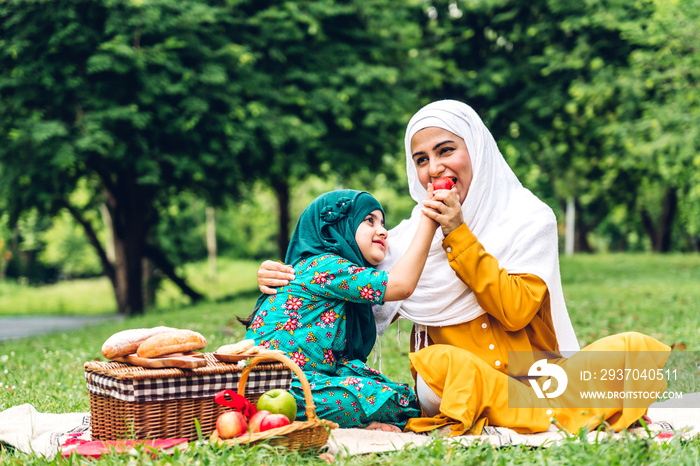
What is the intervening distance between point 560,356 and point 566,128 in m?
13.9

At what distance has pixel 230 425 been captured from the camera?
3.10 metres

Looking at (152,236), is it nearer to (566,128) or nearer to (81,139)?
(81,139)

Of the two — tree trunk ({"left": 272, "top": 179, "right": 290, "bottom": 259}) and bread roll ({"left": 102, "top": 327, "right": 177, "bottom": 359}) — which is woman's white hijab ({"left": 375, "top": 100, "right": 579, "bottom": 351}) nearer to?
bread roll ({"left": 102, "top": 327, "right": 177, "bottom": 359})

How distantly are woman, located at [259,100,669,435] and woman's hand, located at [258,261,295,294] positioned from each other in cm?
1

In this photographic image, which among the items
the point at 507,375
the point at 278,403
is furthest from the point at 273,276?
the point at 507,375

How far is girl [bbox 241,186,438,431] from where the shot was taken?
3469 millimetres

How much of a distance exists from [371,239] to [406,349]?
4054 millimetres

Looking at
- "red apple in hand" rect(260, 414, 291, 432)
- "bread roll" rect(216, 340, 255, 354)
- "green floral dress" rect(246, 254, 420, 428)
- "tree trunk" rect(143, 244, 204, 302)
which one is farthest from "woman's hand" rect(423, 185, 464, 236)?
"tree trunk" rect(143, 244, 204, 302)

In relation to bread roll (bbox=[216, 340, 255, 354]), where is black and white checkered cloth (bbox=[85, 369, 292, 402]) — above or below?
below

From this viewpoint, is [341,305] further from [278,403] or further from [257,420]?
[257,420]

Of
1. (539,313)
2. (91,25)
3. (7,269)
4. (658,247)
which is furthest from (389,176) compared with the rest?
(7,269)

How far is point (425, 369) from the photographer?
3.47 meters

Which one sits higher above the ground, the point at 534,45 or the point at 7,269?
the point at 534,45

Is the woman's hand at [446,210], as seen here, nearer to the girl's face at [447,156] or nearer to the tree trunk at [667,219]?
the girl's face at [447,156]
